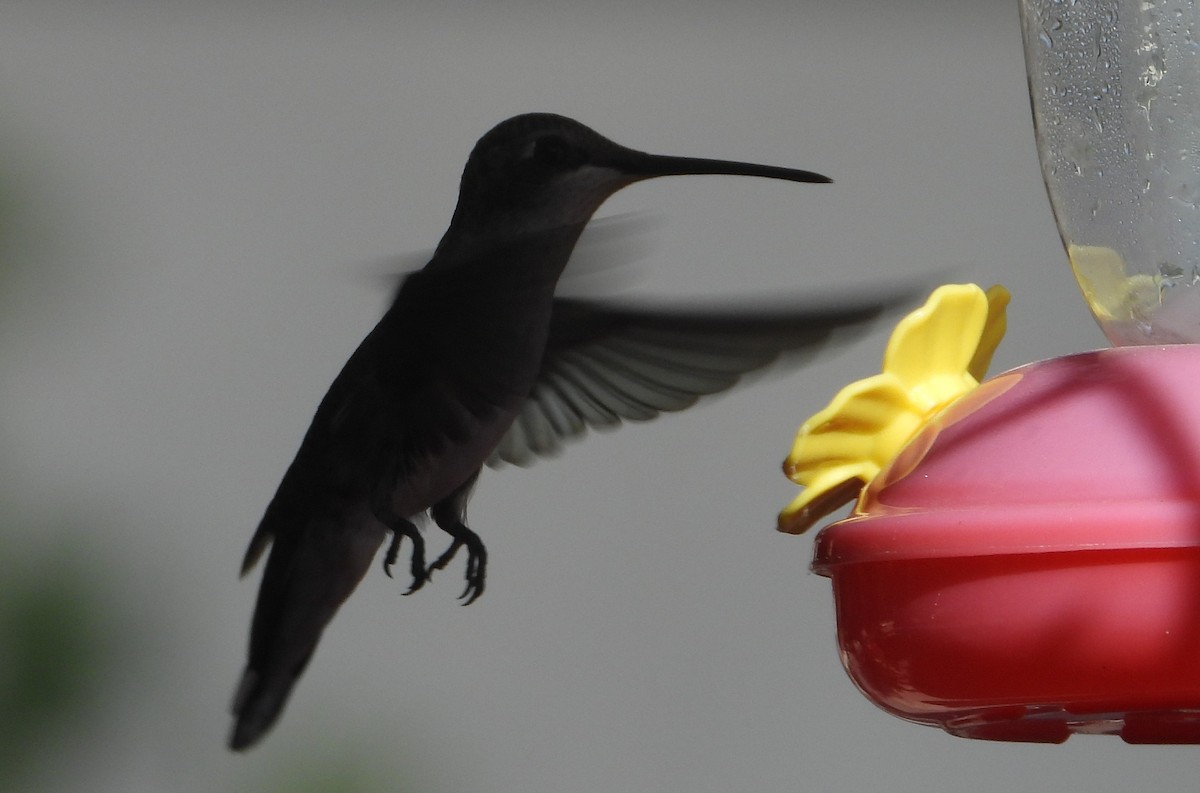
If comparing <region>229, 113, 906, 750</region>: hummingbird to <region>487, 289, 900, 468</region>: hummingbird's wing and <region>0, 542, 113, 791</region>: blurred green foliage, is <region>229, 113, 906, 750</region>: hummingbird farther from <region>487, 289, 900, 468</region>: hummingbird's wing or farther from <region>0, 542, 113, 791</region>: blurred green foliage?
<region>0, 542, 113, 791</region>: blurred green foliage

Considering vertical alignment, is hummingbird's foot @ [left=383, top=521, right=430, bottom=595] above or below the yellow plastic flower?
below

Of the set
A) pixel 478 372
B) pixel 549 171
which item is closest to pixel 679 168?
Result: pixel 549 171

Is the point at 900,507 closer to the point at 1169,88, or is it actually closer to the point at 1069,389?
the point at 1069,389

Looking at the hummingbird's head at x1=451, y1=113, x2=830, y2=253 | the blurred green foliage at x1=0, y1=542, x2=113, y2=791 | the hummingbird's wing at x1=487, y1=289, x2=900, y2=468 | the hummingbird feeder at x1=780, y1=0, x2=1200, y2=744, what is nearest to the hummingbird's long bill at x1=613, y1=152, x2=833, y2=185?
the hummingbird's head at x1=451, y1=113, x2=830, y2=253

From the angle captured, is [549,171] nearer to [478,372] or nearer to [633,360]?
[478,372]

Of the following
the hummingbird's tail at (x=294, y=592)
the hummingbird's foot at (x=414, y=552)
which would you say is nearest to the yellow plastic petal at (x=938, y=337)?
the hummingbird's foot at (x=414, y=552)

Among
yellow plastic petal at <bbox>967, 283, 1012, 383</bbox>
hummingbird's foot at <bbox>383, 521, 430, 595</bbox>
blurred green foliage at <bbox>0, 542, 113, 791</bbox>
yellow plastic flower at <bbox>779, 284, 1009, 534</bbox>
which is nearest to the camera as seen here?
yellow plastic flower at <bbox>779, 284, 1009, 534</bbox>

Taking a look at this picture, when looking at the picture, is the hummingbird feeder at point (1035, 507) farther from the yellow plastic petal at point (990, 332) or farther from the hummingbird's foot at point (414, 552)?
the hummingbird's foot at point (414, 552)

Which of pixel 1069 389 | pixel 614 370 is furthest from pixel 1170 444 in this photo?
pixel 614 370
